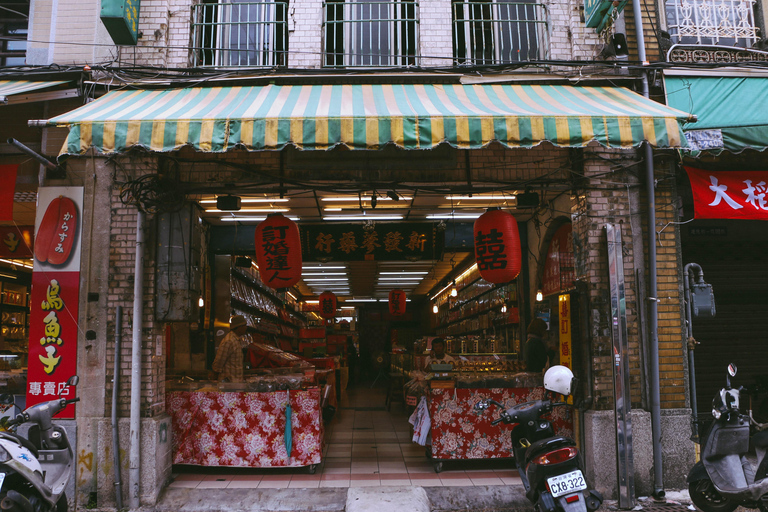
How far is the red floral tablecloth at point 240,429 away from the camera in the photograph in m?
7.27

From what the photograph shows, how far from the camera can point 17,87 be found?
6.72m

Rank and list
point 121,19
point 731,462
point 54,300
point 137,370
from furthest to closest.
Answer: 1. point 121,19
2. point 54,300
3. point 137,370
4. point 731,462

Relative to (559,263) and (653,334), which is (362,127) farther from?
(559,263)

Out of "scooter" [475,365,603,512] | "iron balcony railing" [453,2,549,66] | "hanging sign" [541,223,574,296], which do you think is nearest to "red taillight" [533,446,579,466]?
"scooter" [475,365,603,512]

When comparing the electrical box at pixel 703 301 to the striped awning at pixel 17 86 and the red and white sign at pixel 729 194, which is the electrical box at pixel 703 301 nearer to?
A: the red and white sign at pixel 729 194

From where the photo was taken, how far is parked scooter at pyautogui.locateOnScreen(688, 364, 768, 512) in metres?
5.24

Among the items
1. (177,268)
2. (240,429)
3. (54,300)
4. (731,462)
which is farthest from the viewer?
(240,429)

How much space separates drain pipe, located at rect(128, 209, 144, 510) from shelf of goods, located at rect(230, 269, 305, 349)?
214 inches

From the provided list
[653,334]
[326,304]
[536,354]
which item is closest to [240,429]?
[536,354]

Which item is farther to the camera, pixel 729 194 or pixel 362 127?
pixel 729 194

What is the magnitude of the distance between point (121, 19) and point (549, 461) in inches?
280

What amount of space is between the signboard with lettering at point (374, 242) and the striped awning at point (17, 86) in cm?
455

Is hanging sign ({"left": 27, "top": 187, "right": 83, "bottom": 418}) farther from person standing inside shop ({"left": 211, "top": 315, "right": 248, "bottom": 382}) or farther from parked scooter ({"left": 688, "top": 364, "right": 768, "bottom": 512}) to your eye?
parked scooter ({"left": 688, "top": 364, "right": 768, "bottom": 512})

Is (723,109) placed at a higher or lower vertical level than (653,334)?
higher
